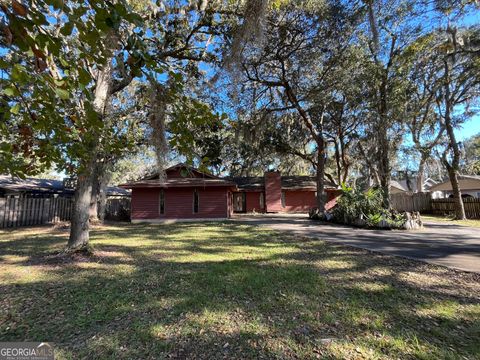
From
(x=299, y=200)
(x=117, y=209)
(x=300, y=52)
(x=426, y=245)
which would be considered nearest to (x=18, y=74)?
(x=426, y=245)

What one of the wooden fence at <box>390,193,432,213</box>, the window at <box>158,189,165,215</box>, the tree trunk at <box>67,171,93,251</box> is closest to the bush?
the wooden fence at <box>390,193,432,213</box>

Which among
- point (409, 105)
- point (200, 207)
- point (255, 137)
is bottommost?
point (200, 207)

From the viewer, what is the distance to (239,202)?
2606cm

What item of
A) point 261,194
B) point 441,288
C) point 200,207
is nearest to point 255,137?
point 200,207

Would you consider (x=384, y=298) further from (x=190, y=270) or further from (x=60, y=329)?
(x=60, y=329)

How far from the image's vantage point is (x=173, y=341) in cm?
279

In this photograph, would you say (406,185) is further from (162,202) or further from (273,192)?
(162,202)

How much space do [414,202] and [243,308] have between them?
23126mm

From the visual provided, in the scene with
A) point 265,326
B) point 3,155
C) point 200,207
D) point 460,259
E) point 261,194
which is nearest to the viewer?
point 3,155

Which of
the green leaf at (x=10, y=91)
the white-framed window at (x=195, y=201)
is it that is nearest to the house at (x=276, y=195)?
the white-framed window at (x=195, y=201)

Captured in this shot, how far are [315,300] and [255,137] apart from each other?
13515 millimetres

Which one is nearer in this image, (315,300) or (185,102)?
(185,102)

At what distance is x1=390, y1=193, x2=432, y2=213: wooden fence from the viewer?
21219mm

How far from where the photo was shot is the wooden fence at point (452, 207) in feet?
52.7
